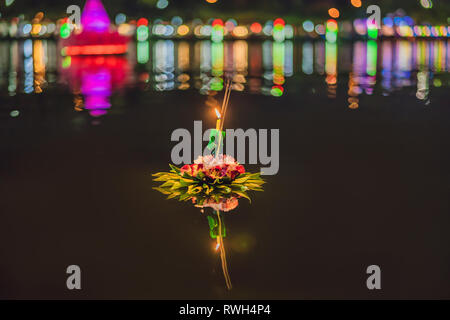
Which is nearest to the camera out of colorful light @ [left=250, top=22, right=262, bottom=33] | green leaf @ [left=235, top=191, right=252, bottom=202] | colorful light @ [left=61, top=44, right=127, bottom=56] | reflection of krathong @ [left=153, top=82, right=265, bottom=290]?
reflection of krathong @ [left=153, top=82, right=265, bottom=290]

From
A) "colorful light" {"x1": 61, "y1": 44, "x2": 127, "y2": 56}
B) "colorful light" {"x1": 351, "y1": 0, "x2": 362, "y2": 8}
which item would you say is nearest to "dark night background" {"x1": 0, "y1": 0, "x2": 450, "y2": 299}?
"colorful light" {"x1": 61, "y1": 44, "x2": 127, "y2": 56}

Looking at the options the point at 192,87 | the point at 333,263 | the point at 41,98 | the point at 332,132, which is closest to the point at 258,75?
the point at 192,87

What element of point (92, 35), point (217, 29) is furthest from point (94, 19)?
point (217, 29)

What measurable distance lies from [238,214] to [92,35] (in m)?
20.7

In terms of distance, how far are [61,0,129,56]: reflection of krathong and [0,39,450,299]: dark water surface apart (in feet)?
49.5

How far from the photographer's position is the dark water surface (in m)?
3.78

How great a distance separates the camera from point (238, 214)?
5.11 m

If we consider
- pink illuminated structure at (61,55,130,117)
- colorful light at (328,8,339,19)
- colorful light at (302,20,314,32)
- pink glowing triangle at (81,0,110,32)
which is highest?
colorful light at (328,8,339,19)

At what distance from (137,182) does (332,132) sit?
352 cm

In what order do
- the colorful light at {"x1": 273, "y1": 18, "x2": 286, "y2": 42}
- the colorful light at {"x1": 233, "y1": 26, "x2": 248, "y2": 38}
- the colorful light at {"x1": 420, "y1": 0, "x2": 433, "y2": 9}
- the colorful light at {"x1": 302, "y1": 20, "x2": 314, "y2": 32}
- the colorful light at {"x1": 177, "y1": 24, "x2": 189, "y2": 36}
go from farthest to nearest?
1. the colorful light at {"x1": 420, "y1": 0, "x2": 433, "y2": 9}
2. the colorful light at {"x1": 302, "y1": 20, "x2": 314, "y2": 32}
3. the colorful light at {"x1": 177, "y1": 24, "x2": 189, "y2": 36}
4. the colorful light at {"x1": 233, "y1": 26, "x2": 248, "y2": 38}
5. the colorful light at {"x1": 273, "y1": 18, "x2": 286, "y2": 42}

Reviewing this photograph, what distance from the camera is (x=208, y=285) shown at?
3.70 metres

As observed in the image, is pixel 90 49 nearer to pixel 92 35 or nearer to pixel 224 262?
pixel 92 35

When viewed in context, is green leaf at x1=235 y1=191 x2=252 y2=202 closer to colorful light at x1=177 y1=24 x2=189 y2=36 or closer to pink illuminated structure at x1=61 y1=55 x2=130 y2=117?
pink illuminated structure at x1=61 y1=55 x2=130 y2=117

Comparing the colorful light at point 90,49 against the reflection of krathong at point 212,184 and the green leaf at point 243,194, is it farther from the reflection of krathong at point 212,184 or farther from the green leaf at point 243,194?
the green leaf at point 243,194
